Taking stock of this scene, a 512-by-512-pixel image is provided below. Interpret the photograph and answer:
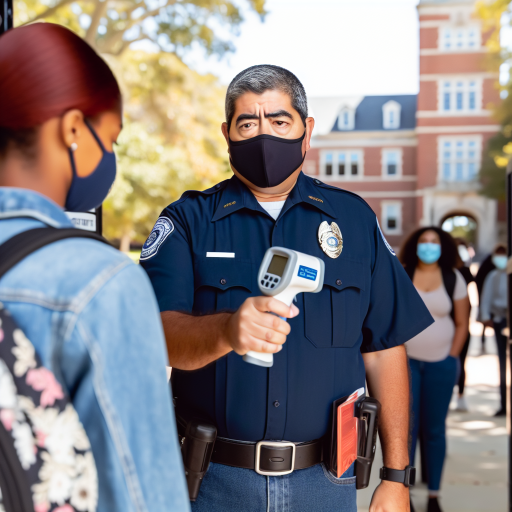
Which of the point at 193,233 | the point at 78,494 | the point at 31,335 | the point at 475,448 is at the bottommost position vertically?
the point at 475,448

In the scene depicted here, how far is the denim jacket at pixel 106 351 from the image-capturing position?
79 centimetres

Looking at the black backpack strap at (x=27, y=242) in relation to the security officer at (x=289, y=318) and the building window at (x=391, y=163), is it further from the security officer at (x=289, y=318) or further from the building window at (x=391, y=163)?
the building window at (x=391, y=163)

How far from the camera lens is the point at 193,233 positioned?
184 cm

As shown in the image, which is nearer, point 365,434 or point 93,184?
point 93,184

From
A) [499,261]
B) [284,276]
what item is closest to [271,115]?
[284,276]

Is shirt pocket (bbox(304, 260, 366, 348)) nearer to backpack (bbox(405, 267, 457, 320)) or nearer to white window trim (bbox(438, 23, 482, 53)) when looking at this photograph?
backpack (bbox(405, 267, 457, 320))

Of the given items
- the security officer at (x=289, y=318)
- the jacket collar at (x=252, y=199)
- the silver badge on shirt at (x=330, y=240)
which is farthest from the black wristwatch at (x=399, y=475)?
the jacket collar at (x=252, y=199)

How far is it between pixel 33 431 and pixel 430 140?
37.5 m

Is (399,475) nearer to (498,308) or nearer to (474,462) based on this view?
(474,462)

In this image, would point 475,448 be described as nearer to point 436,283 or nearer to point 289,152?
point 436,283

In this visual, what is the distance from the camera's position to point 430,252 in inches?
172

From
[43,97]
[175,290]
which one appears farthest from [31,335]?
[175,290]

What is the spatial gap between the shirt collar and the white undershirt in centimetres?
110

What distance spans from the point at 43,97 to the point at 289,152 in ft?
3.71
